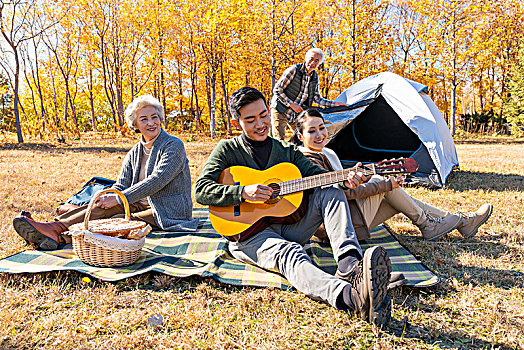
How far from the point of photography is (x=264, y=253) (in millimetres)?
2291

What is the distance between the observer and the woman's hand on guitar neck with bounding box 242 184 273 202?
2.27 metres

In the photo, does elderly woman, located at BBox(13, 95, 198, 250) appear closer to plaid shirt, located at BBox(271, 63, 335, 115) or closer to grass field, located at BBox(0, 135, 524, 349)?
grass field, located at BBox(0, 135, 524, 349)

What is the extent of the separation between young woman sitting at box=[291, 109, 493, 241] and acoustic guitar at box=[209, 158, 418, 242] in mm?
469

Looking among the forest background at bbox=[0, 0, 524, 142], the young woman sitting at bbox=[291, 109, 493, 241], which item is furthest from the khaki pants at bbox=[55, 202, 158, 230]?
the forest background at bbox=[0, 0, 524, 142]

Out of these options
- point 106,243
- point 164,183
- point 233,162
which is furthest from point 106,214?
point 233,162

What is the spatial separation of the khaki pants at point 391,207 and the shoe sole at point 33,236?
2428 mm

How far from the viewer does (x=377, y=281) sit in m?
1.64

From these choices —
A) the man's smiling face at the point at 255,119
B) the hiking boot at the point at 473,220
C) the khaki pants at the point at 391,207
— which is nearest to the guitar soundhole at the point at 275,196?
the man's smiling face at the point at 255,119

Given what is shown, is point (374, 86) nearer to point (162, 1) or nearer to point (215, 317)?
point (215, 317)

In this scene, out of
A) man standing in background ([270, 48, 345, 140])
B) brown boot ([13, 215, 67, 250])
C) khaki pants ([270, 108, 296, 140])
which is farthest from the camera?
khaki pants ([270, 108, 296, 140])

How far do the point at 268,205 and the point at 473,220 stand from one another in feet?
5.92

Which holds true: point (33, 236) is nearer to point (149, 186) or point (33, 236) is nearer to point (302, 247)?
point (149, 186)

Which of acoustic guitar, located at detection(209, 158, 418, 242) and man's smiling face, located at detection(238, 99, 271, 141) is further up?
man's smiling face, located at detection(238, 99, 271, 141)

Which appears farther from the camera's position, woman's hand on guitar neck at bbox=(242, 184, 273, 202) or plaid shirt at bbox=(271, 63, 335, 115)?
plaid shirt at bbox=(271, 63, 335, 115)
